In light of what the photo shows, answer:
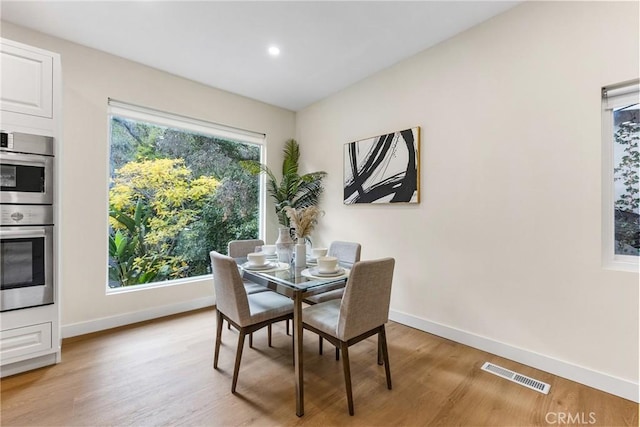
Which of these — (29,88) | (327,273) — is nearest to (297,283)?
(327,273)

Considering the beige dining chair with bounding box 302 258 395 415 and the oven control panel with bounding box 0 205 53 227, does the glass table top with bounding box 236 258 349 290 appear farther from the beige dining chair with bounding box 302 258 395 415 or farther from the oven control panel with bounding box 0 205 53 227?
the oven control panel with bounding box 0 205 53 227

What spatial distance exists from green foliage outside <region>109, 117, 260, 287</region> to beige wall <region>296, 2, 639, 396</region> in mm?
2123

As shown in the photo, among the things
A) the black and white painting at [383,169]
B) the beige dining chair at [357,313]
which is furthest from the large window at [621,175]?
the beige dining chair at [357,313]

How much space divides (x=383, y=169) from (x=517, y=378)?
2.16 metres

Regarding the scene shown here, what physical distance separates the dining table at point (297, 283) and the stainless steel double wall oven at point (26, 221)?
1.51 m

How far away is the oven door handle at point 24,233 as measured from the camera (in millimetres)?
1990

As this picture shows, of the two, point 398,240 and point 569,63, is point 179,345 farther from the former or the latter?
point 569,63

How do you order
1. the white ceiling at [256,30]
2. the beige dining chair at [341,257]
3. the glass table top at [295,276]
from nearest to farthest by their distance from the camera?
1. the glass table top at [295,276]
2. the white ceiling at [256,30]
3. the beige dining chair at [341,257]

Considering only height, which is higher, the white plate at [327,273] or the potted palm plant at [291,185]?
the potted palm plant at [291,185]

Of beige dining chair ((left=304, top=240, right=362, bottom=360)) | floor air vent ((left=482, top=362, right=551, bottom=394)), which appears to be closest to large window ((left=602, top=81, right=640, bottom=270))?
floor air vent ((left=482, top=362, right=551, bottom=394))

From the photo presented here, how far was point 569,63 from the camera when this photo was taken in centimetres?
202

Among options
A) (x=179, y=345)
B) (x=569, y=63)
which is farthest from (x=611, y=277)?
(x=179, y=345)

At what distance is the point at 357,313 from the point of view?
1.72 metres

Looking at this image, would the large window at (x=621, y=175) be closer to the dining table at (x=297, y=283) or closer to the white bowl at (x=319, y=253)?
the dining table at (x=297, y=283)
